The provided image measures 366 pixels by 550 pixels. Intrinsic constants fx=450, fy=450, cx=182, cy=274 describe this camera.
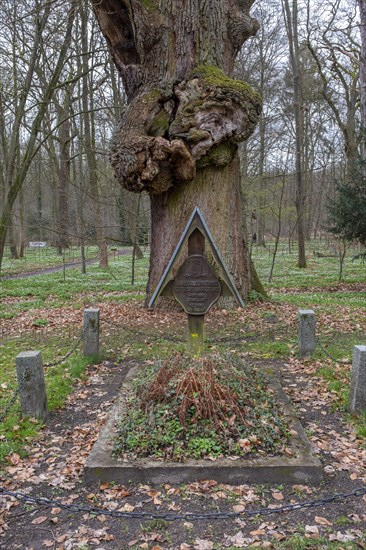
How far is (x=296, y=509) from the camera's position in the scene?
11.5 feet

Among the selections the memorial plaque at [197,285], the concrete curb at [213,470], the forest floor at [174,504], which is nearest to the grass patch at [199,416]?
the concrete curb at [213,470]

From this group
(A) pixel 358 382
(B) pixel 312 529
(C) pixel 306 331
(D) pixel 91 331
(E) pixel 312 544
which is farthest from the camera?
(D) pixel 91 331

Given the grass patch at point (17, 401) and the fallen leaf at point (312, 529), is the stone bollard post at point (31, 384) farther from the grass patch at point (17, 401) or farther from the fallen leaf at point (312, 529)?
the fallen leaf at point (312, 529)

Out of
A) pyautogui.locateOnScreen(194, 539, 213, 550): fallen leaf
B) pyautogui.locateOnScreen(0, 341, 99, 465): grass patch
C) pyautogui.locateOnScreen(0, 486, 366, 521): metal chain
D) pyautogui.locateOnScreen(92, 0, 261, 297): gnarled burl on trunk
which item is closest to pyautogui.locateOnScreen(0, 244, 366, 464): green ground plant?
pyautogui.locateOnScreen(0, 341, 99, 465): grass patch

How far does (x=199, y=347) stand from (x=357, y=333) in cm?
440

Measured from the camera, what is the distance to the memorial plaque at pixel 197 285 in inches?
201

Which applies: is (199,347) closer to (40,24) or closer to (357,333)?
(357,333)

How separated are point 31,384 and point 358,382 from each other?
12.0 feet

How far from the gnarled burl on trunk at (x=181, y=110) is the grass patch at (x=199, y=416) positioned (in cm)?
425

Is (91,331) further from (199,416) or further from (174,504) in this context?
(174,504)

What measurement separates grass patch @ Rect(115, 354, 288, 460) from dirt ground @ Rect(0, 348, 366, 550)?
0.35 metres

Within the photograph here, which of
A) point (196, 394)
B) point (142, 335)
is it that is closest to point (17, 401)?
point (196, 394)

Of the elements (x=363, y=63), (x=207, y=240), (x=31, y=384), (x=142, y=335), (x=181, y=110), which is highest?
(x=363, y=63)

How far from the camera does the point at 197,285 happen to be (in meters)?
5.11
